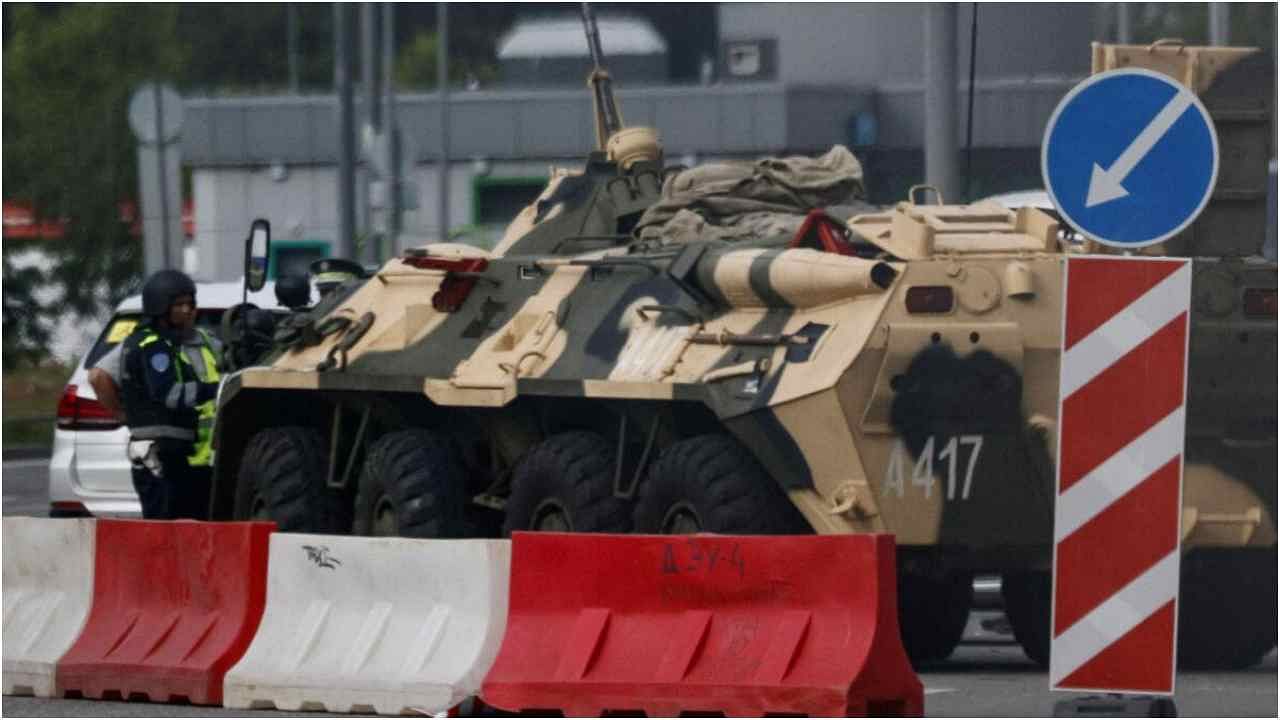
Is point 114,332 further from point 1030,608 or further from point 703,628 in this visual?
point 703,628

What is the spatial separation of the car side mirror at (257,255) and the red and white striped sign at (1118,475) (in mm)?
6083

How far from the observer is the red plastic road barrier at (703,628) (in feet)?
37.9

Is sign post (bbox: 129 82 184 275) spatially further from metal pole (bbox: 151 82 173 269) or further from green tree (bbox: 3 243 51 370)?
green tree (bbox: 3 243 51 370)

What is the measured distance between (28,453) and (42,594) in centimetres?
2235

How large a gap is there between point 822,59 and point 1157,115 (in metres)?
41.1

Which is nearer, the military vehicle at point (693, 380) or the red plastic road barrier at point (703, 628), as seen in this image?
the red plastic road barrier at point (703, 628)

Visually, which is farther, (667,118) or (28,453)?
(667,118)

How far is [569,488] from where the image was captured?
14.9 metres

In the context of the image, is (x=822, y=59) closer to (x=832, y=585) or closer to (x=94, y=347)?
(x=94, y=347)

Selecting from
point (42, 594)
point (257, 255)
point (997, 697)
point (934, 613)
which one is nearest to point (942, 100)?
point (934, 613)

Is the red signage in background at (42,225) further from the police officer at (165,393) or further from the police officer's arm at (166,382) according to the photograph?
the police officer's arm at (166,382)

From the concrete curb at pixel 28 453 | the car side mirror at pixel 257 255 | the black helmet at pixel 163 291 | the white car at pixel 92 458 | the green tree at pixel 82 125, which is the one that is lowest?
the concrete curb at pixel 28 453

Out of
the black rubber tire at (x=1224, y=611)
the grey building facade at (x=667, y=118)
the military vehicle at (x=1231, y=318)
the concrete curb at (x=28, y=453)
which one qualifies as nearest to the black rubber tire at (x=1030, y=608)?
the black rubber tire at (x=1224, y=611)

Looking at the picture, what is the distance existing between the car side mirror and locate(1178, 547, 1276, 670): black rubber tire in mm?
4403
